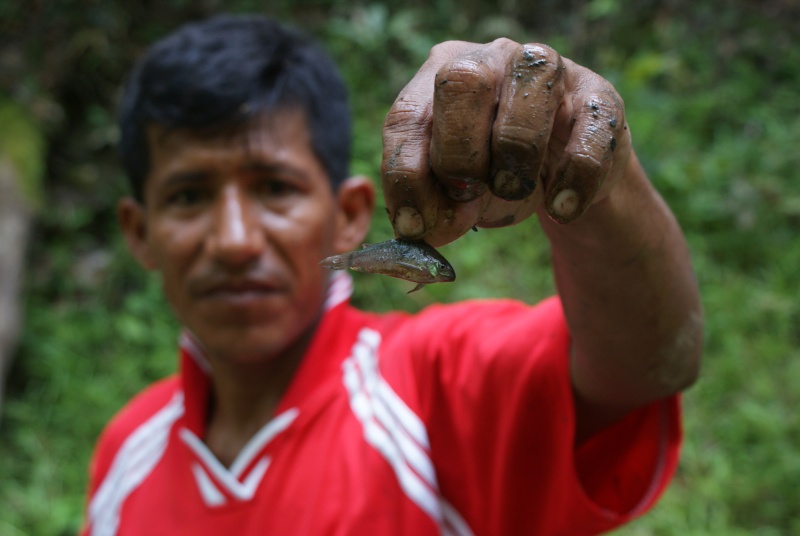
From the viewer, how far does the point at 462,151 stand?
772 mm

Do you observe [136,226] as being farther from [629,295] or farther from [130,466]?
[629,295]

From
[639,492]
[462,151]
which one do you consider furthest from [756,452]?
[462,151]

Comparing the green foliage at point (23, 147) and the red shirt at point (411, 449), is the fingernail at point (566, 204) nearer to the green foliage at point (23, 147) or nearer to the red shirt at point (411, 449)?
the red shirt at point (411, 449)

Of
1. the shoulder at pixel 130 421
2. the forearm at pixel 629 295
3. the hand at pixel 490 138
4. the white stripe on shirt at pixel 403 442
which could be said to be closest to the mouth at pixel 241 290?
Result: the white stripe on shirt at pixel 403 442

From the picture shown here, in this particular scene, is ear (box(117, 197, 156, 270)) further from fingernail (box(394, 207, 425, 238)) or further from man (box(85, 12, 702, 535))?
fingernail (box(394, 207, 425, 238))

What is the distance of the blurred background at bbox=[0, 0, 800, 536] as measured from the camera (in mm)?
3086

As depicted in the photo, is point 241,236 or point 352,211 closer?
point 241,236

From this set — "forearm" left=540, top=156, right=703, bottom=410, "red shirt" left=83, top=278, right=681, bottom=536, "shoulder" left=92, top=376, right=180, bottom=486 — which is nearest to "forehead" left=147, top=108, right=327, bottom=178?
"red shirt" left=83, top=278, right=681, bottom=536

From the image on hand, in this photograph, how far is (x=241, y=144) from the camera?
1.72m

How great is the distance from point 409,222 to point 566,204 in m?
0.17

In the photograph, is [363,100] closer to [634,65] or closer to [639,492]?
[634,65]

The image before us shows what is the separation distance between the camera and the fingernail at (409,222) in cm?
81

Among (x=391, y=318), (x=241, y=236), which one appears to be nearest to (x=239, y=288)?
(x=241, y=236)

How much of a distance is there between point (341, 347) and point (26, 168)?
10.9ft
